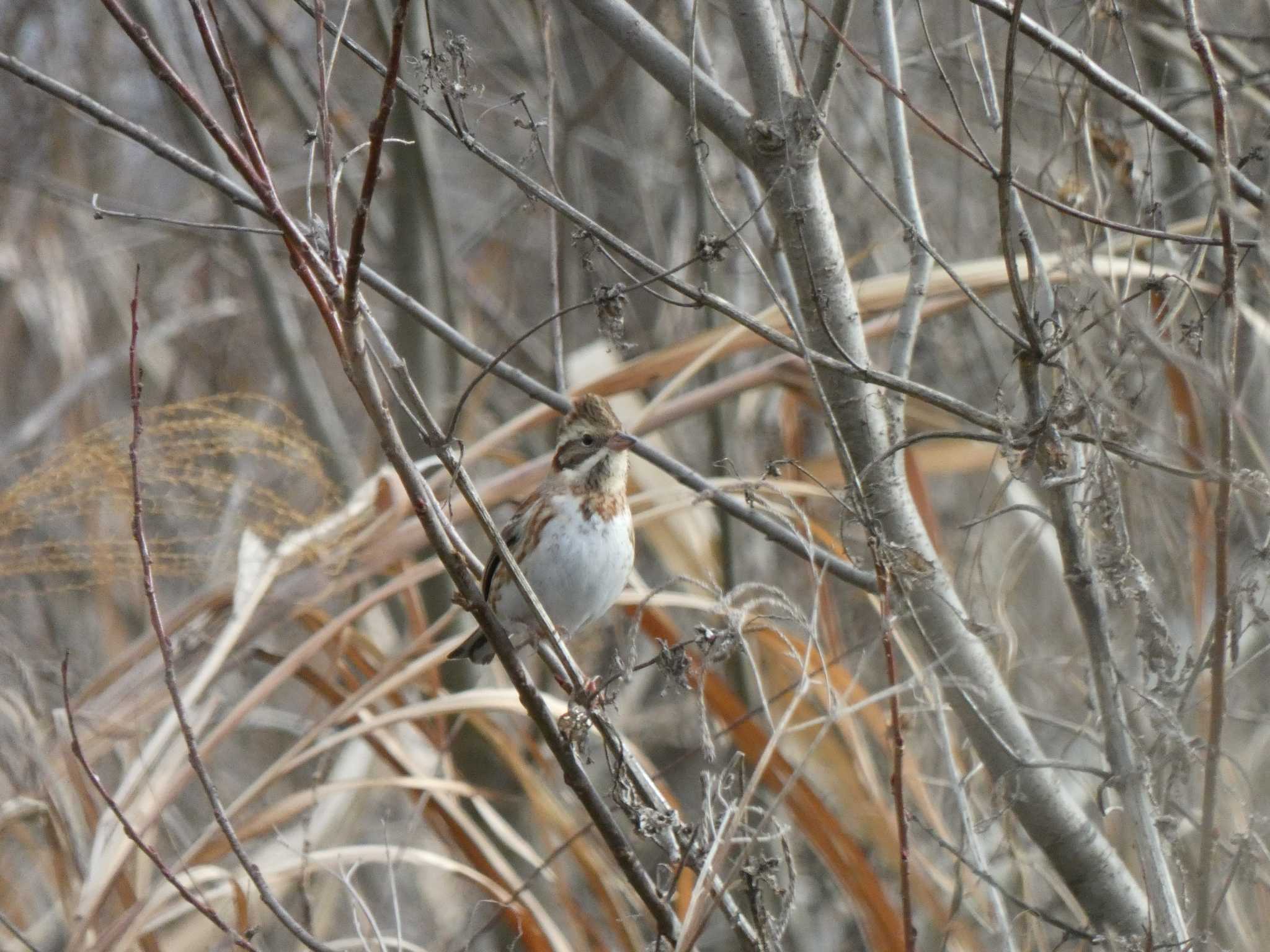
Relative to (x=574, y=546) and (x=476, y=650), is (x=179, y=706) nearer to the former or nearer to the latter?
(x=574, y=546)

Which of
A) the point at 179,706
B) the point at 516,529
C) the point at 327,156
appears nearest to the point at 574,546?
the point at 516,529

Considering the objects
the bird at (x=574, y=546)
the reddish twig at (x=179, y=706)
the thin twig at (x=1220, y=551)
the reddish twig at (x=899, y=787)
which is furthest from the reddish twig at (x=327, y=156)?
the bird at (x=574, y=546)

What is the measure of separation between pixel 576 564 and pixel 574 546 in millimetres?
45

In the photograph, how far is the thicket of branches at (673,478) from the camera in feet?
6.70

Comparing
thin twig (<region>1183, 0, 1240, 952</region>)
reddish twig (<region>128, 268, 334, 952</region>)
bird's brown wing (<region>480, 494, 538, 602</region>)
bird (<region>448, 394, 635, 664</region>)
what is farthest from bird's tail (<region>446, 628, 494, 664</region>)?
thin twig (<region>1183, 0, 1240, 952</region>)

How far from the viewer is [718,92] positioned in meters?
2.59

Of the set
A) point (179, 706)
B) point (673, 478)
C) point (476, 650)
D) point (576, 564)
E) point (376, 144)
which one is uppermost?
point (376, 144)

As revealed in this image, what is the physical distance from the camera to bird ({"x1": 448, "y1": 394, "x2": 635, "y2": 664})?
11.0 ft

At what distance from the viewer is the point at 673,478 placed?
3.13 meters

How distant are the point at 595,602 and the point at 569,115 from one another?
2.53m

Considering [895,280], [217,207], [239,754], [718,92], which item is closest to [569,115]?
[217,207]

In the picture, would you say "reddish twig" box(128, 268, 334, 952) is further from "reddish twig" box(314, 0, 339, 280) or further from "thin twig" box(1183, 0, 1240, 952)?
"thin twig" box(1183, 0, 1240, 952)

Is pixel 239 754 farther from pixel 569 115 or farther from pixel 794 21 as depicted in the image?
pixel 794 21

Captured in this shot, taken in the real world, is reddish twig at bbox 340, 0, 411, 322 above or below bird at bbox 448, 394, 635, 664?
above
